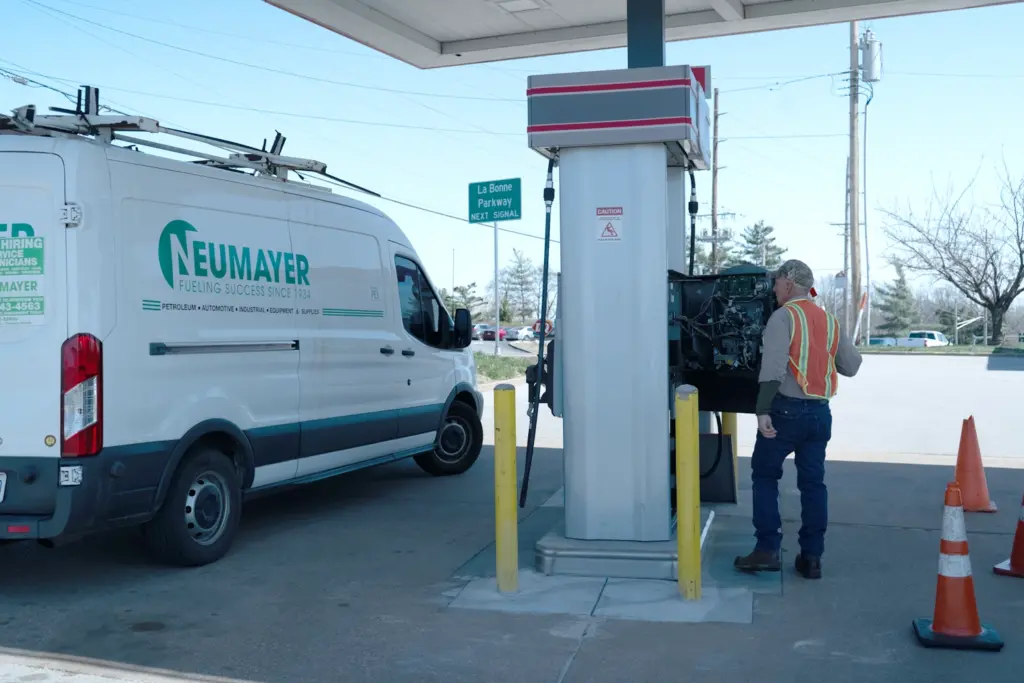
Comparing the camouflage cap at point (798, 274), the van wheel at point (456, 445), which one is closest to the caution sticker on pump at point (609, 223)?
the camouflage cap at point (798, 274)

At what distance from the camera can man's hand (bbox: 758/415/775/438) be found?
600 centimetres

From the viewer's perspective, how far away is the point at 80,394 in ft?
18.5

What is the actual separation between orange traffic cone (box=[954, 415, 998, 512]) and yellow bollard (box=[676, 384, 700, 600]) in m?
3.67

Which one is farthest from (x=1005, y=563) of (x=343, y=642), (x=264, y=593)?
(x=264, y=593)

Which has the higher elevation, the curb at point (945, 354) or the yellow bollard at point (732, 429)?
the yellow bollard at point (732, 429)

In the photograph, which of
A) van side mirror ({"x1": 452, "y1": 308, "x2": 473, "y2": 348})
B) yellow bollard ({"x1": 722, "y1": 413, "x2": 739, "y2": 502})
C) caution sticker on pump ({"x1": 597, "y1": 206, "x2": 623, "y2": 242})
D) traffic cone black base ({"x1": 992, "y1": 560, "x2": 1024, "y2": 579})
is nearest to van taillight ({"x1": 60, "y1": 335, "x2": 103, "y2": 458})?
caution sticker on pump ({"x1": 597, "y1": 206, "x2": 623, "y2": 242})

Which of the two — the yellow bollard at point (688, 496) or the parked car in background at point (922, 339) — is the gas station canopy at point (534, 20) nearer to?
the yellow bollard at point (688, 496)

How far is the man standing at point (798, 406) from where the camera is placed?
597 cm

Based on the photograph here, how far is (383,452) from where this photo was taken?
28.3 feet

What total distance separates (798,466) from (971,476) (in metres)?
3.07

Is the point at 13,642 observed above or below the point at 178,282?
below

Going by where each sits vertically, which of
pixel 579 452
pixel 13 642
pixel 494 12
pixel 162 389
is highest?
pixel 494 12

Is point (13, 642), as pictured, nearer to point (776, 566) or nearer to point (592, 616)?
point (592, 616)

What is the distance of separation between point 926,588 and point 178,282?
15.8ft
